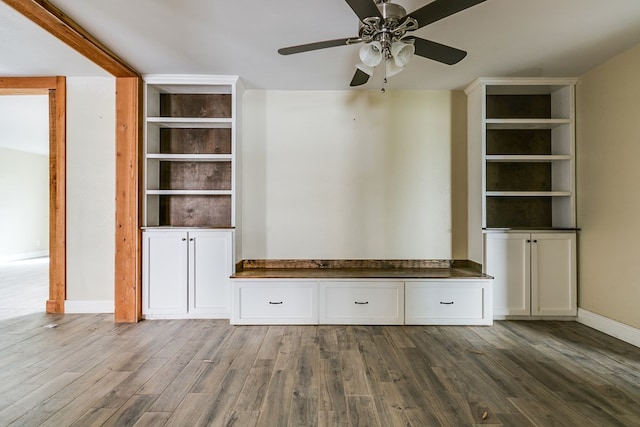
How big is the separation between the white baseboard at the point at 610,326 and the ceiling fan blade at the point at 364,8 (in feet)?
10.2

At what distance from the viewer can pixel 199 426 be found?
64.6 inches

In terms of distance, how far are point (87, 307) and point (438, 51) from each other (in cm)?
392

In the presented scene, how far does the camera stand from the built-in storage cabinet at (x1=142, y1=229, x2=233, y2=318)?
10.7ft

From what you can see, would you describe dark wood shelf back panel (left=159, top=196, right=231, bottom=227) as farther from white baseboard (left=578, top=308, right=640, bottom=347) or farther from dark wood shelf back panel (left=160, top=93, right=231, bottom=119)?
white baseboard (left=578, top=308, right=640, bottom=347)

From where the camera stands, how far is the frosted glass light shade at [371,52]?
6.41ft

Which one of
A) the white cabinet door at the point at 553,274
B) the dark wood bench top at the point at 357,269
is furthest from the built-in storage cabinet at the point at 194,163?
the white cabinet door at the point at 553,274

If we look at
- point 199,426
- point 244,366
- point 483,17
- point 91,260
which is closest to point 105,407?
point 199,426

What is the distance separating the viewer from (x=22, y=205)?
7992 millimetres

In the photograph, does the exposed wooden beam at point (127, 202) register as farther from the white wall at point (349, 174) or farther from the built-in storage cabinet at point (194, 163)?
the white wall at point (349, 174)

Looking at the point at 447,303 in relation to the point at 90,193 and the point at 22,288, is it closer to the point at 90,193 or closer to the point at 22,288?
the point at 90,193

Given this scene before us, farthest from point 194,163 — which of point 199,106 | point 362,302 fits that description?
point 362,302

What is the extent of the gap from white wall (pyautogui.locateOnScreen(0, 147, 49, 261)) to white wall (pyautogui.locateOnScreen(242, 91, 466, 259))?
24.2 ft

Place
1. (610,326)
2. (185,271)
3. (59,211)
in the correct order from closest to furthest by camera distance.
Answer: (610,326)
(185,271)
(59,211)

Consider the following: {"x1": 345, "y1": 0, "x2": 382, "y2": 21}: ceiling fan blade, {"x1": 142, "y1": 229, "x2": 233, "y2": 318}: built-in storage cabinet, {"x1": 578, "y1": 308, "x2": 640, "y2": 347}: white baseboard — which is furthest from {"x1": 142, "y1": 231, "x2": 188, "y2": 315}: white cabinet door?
{"x1": 578, "y1": 308, "x2": 640, "y2": 347}: white baseboard
